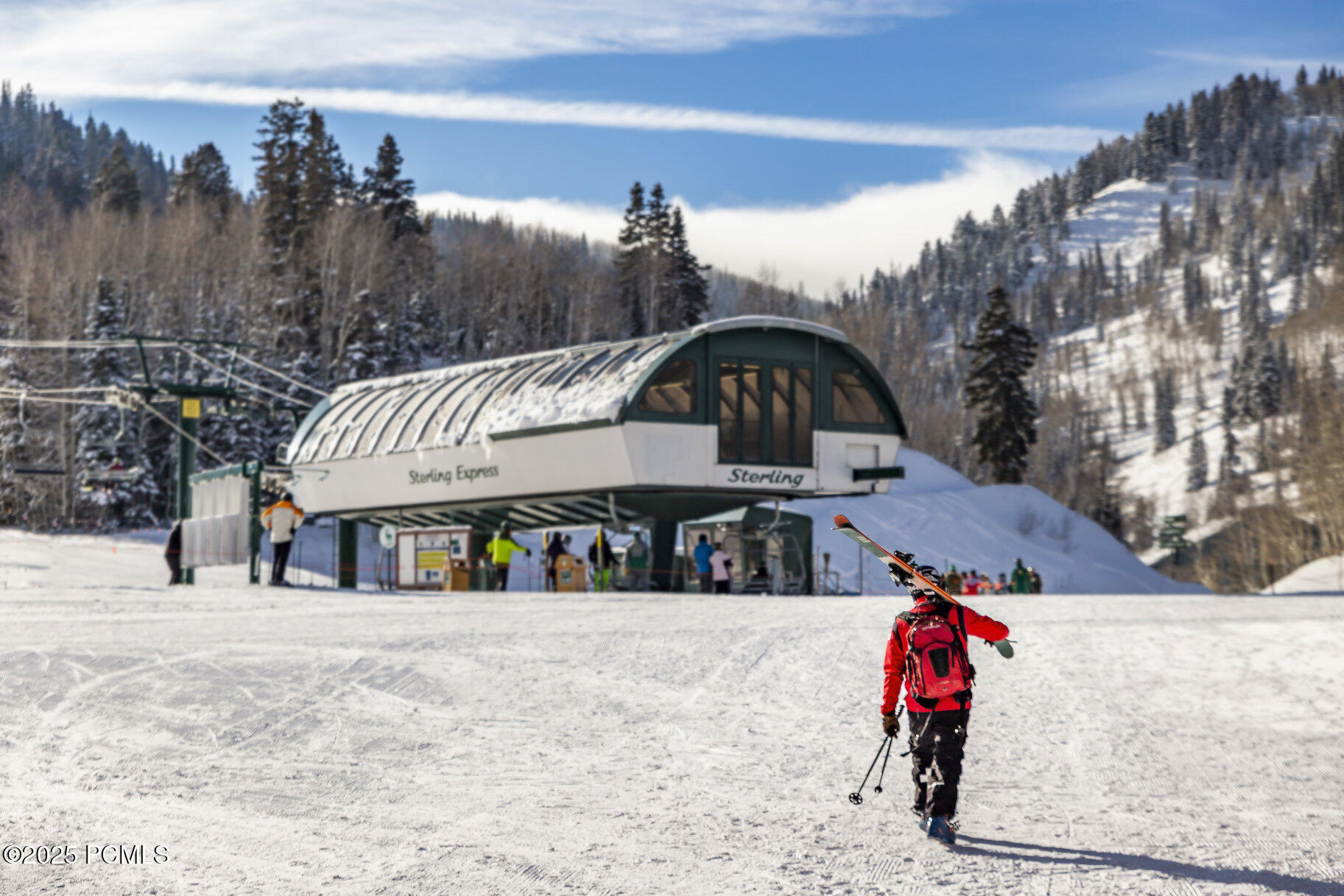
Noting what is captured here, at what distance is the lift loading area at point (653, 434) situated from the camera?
2489cm

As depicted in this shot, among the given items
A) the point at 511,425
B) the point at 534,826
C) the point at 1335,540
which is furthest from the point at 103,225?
the point at 534,826

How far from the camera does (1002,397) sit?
199 feet

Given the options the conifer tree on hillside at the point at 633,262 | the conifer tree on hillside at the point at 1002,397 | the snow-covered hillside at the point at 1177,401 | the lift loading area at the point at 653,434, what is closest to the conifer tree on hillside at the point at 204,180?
the conifer tree on hillside at the point at 633,262

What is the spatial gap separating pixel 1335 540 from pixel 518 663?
44819 millimetres

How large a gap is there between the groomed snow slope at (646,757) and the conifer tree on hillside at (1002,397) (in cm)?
4467

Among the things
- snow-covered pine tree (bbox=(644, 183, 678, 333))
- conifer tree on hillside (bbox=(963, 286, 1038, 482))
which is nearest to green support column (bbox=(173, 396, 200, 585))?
conifer tree on hillside (bbox=(963, 286, 1038, 482))

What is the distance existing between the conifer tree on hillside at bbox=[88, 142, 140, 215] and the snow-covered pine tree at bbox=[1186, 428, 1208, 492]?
4278 inches

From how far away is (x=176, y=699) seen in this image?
35.6 ft

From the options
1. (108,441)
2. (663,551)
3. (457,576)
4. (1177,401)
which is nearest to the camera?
(457,576)

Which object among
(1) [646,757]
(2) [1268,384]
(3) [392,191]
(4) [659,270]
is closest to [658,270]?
(4) [659,270]

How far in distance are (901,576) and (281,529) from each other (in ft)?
64.7

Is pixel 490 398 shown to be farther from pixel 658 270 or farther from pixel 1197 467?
pixel 1197 467

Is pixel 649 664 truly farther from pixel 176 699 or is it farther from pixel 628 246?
pixel 628 246

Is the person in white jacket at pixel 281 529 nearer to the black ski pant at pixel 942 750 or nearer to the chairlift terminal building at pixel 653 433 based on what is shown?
the chairlift terminal building at pixel 653 433
